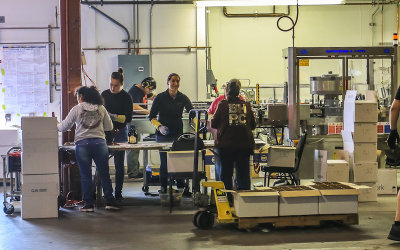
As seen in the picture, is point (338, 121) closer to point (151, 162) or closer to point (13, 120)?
point (151, 162)

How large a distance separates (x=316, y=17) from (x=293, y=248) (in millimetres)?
7984

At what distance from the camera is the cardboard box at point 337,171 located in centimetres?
755

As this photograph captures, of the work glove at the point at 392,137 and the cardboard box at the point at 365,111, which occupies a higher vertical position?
the cardboard box at the point at 365,111

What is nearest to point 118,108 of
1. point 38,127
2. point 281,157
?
point 38,127

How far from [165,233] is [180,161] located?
1016 millimetres

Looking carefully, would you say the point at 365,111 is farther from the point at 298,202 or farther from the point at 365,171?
the point at 298,202

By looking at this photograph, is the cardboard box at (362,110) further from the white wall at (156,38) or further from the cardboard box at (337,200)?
the white wall at (156,38)

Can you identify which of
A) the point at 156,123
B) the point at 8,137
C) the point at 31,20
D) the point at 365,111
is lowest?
the point at 8,137

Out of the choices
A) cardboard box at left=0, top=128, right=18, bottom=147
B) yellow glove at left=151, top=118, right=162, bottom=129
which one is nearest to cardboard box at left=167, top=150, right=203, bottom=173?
yellow glove at left=151, top=118, right=162, bottom=129

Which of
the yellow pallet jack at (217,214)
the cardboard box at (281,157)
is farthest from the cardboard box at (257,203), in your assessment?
the cardboard box at (281,157)

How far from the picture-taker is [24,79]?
11.2 metres

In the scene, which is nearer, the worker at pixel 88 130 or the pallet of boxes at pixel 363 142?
Result: the worker at pixel 88 130

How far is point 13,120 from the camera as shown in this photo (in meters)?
11.1

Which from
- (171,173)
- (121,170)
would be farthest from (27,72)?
(171,173)
